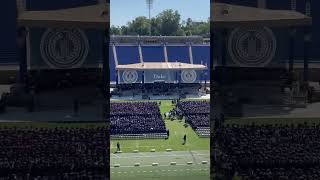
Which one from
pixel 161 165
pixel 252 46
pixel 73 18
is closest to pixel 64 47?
pixel 73 18

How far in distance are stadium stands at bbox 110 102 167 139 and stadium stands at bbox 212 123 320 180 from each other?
9398 mm

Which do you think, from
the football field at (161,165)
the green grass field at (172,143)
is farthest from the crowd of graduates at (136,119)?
the football field at (161,165)

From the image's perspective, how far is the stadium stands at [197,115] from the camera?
924 inches

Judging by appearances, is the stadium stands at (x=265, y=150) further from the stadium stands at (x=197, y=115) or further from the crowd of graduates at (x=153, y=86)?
the crowd of graduates at (x=153, y=86)

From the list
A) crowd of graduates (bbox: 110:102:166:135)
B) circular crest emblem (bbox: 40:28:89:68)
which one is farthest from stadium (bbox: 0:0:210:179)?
crowd of graduates (bbox: 110:102:166:135)

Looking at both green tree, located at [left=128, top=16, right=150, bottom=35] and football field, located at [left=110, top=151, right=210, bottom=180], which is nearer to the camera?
football field, located at [left=110, top=151, right=210, bottom=180]

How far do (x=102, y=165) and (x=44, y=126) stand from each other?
1.61 metres

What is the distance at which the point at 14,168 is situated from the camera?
12.4 metres

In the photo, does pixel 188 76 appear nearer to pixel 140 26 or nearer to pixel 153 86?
pixel 153 86

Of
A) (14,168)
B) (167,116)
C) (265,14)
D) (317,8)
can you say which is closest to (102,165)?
(14,168)

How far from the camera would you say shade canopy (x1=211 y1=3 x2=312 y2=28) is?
12.5 meters

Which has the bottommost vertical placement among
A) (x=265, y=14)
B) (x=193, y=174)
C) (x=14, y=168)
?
(x=193, y=174)

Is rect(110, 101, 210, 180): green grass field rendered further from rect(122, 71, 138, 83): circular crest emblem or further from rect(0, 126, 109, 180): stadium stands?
rect(122, 71, 138, 83): circular crest emblem

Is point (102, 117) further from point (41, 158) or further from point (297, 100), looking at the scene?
point (297, 100)
